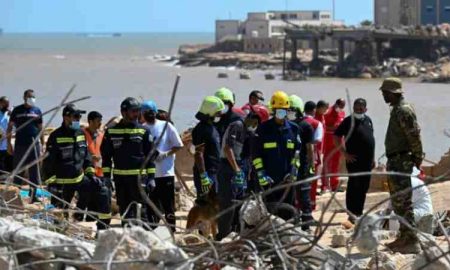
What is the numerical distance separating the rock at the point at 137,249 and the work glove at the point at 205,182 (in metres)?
4.97

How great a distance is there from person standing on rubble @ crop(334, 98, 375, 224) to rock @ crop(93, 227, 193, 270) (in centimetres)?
652

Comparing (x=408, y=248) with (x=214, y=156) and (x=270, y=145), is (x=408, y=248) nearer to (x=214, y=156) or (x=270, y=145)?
(x=270, y=145)

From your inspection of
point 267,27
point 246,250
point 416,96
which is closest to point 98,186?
point 246,250

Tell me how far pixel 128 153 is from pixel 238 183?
41.5 inches

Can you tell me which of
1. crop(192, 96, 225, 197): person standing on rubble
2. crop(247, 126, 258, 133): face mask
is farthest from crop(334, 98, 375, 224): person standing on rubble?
crop(192, 96, 225, 197): person standing on rubble

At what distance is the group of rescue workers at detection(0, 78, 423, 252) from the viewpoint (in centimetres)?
1012

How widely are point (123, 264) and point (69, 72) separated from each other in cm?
7795

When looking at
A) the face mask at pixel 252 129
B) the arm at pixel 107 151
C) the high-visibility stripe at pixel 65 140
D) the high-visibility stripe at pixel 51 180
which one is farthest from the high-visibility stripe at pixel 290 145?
the high-visibility stripe at pixel 51 180

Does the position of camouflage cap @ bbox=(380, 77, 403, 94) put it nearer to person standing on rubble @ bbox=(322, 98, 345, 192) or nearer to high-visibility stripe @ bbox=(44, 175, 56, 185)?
high-visibility stripe @ bbox=(44, 175, 56, 185)

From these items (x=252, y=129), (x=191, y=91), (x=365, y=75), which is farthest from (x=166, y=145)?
(x=365, y=75)

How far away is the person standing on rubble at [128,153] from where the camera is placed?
34.0ft

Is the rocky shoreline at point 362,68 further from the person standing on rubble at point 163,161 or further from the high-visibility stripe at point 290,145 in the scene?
the high-visibility stripe at point 290,145

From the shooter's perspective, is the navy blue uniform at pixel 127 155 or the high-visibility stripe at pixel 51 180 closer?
the navy blue uniform at pixel 127 155

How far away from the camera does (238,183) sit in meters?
10.8
